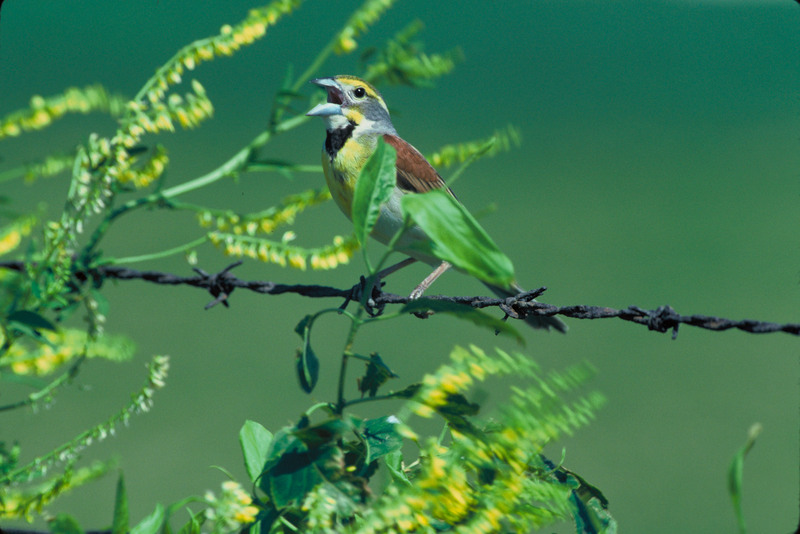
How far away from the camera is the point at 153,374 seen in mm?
893

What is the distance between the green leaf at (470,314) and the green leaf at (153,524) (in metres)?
0.27

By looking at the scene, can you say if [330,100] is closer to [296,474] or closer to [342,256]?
[342,256]

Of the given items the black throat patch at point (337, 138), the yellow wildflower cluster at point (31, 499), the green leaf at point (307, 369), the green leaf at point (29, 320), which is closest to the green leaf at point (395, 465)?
the green leaf at point (307, 369)

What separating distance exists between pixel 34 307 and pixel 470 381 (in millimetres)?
830

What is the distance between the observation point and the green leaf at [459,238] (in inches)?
16.5

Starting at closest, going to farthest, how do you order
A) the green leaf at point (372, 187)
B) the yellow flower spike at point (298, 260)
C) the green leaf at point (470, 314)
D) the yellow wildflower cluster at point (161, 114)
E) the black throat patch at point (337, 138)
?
1. the green leaf at point (470, 314)
2. the green leaf at point (372, 187)
3. the yellow wildflower cluster at point (161, 114)
4. the yellow flower spike at point (298, 260)
5. the black throat patch at point (337, 138)

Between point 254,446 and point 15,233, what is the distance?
80 centimetres

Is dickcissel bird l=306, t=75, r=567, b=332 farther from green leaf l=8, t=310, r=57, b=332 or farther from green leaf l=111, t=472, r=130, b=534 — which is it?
green leaf l=111, t=472, r=130, b=534

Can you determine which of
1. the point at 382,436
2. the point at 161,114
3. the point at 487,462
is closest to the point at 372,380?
the point at 382,436

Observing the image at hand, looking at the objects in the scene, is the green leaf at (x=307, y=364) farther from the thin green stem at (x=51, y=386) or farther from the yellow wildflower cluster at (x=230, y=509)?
the thin green stem at (x=51, y=386)

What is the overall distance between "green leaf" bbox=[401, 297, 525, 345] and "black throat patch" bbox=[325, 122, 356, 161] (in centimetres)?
136

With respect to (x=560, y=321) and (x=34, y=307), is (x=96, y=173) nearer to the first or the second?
(x=34, y=307)

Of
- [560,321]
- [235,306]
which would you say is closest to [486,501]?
[560,321]

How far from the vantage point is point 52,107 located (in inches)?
50.1
